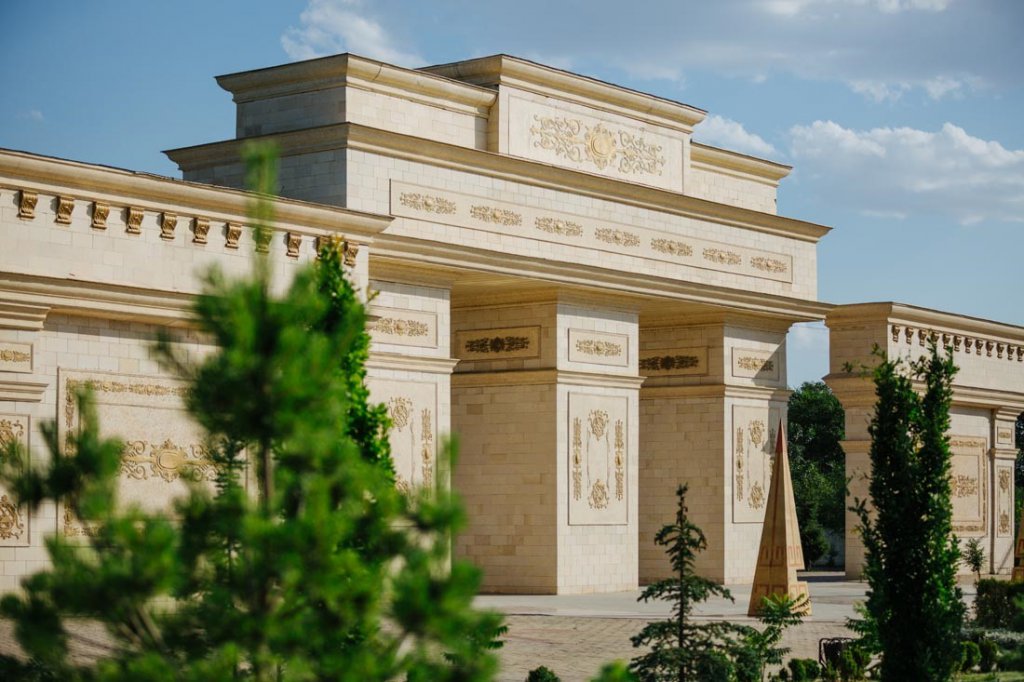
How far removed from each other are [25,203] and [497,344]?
30.2ft

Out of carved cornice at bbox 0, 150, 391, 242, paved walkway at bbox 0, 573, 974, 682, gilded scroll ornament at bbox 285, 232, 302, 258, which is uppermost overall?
carved cornice at bbox 0, 150, 391, 242

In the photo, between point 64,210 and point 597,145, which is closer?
point 64,210

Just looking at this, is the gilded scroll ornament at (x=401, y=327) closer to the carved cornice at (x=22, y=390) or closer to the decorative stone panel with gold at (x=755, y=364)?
the carved cornice at (x=22, y=390)

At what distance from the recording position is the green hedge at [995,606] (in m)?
17.5

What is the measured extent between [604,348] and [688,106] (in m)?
4.48

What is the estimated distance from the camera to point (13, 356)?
16312mm

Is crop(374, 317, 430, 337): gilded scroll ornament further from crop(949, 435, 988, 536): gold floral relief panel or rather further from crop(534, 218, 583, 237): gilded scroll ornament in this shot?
crop(949, 435, 988, 536): gold floral relief panel

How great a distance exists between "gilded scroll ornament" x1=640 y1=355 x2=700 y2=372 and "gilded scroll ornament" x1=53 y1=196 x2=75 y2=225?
42.3ft

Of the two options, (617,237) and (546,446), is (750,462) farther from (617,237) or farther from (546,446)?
(617,237)

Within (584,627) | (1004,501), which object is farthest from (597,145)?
(1004,501)

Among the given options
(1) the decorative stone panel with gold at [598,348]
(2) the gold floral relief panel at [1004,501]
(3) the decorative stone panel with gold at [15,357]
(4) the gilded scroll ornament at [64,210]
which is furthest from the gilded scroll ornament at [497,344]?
(2) the gold floral relief panel at [1004,501]

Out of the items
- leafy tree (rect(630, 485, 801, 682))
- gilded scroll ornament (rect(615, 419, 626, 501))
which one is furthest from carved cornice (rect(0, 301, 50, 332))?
gilded scroll ornament (rect(615, 419, 626, 501))

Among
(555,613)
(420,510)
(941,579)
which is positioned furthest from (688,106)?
(420,510)

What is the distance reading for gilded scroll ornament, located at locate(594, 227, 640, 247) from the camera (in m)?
23.7
